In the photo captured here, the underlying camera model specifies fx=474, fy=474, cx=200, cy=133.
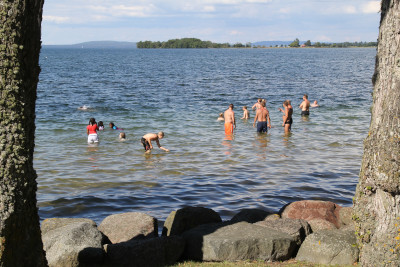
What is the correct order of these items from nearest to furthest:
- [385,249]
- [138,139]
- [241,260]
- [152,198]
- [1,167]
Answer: [1,167], [385,249], [241,260], [152,198], [138,139]

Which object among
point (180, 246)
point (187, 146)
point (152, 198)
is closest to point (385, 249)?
point (180, 246)

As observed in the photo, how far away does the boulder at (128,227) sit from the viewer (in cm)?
919

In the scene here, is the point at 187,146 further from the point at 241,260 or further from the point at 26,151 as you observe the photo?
the point at 26,151

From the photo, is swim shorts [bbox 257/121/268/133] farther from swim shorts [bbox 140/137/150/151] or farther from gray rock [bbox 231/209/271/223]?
gray rock [bbox 231/209/271/223]

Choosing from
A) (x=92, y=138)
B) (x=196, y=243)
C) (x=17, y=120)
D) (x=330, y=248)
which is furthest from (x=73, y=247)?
(x=92, y=138)

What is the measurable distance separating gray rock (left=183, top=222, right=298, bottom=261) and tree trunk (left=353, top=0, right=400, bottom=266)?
1549 mm

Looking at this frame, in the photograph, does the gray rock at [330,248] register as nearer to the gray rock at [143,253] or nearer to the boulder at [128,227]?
the gray rock at [143,253]

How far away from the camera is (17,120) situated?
220 inches

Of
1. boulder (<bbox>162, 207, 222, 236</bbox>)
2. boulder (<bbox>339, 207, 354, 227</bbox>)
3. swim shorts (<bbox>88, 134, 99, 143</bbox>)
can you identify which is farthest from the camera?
swim shorts (<bbox>88, 134, 99, 143</bbox>)

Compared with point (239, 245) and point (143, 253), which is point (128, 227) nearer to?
point (143, 253)

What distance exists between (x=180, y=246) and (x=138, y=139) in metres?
15.8

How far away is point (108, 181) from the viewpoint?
50.9 feet

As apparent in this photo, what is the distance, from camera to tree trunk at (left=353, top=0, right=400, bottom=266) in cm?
643

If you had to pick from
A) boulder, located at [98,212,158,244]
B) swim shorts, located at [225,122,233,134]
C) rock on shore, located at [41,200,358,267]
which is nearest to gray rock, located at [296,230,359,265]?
rock on shore, located at [41,200,358,267]
